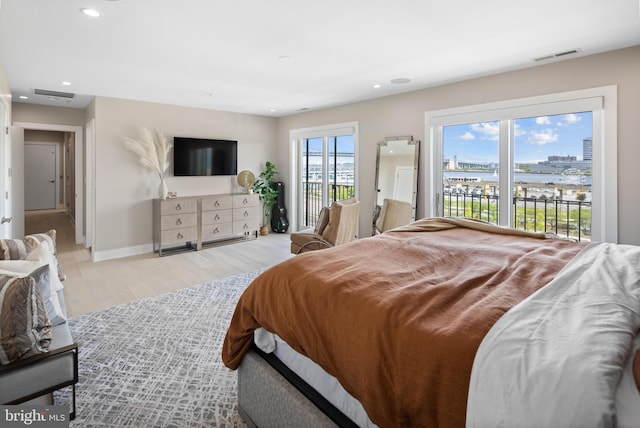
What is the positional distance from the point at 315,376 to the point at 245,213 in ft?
17.1

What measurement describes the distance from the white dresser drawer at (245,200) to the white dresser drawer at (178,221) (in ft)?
2.63

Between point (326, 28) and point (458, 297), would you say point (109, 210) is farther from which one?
point (458, 297)

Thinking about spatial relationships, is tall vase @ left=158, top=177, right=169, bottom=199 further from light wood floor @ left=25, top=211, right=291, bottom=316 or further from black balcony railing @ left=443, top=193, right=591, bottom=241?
black balcony railing @ left=443, top=193, right=591, bottom=241

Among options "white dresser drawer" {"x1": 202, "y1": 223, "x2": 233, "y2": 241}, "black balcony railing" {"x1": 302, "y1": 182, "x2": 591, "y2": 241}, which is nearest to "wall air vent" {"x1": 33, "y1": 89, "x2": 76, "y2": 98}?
"white dresser drawer" {"x1": 202, "y1": 223, "x2": 233, "y2": 241}

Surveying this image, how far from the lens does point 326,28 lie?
268 cm

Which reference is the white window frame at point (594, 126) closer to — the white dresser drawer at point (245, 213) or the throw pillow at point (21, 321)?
the white dresser drawer at point (245, 213)

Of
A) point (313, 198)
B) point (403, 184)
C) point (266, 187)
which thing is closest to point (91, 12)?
point (403, 184)

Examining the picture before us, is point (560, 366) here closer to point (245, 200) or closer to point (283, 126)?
point (245, 200)

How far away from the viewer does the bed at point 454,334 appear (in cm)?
86

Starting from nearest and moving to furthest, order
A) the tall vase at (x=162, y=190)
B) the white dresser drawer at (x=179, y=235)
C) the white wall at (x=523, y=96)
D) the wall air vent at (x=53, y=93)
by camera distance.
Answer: the white wall at (x=523, y=96), the wall air vent at (x=53, y=93), the white dresser drawer at (x=179, y=235), the tall vase at (x=162, y=190)

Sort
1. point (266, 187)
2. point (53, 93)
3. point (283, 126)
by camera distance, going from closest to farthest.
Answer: point (53, 93), point (266, 187), point (283, 126)

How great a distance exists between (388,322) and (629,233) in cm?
331

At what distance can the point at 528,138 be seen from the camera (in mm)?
3832

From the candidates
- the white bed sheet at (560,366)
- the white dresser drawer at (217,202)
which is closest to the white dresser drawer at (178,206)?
the white dresser drawer at (217,202)
